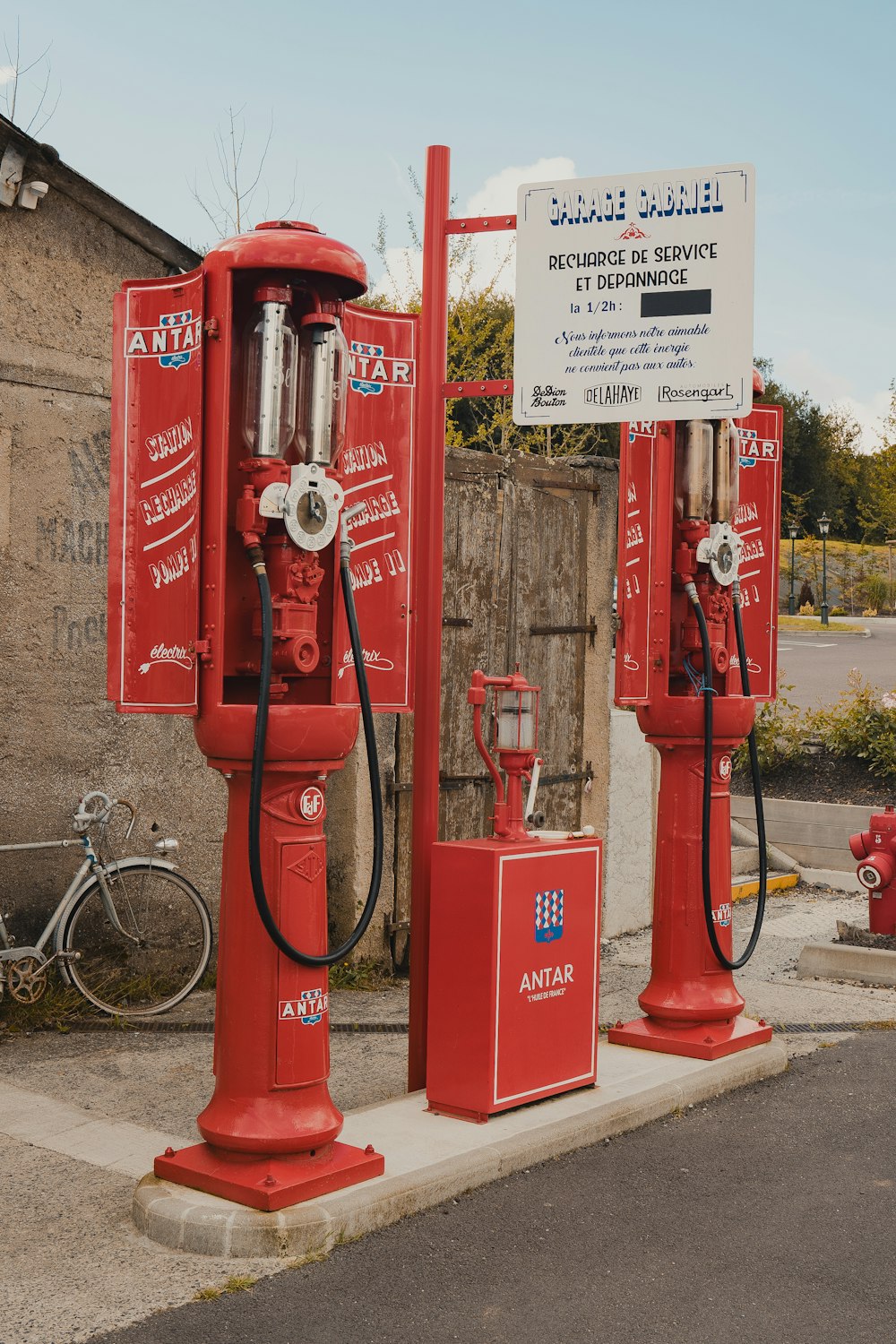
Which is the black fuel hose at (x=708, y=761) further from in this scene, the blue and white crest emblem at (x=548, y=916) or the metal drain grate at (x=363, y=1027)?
the blue and white crest emblem at (x=548, y=916)

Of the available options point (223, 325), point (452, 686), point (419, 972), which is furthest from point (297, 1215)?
point (452, 686)

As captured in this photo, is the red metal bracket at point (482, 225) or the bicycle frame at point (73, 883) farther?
the bicycle frame at point (73, 883)

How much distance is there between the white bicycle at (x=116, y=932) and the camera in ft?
22.3

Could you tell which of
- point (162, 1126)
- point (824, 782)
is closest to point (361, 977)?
point (162, 1126)

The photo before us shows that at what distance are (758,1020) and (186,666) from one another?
353 centimetres

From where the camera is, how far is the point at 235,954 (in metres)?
4.52

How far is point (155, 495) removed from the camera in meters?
4.69

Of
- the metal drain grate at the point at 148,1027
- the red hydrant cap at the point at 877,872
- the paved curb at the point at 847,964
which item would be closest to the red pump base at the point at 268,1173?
the metal drain grate at the point at 148,1027

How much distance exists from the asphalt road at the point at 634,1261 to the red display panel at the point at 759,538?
2.55 m

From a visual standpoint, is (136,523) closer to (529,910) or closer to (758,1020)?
(529,910)

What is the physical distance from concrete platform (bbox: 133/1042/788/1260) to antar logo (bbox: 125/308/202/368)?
265cm

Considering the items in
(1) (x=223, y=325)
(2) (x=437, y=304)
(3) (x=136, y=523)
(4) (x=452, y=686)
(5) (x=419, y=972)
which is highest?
(2) (x=437, y=304)

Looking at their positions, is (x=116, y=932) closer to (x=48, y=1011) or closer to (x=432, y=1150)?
(x=48, y=1011)

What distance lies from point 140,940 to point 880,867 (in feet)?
14.2
